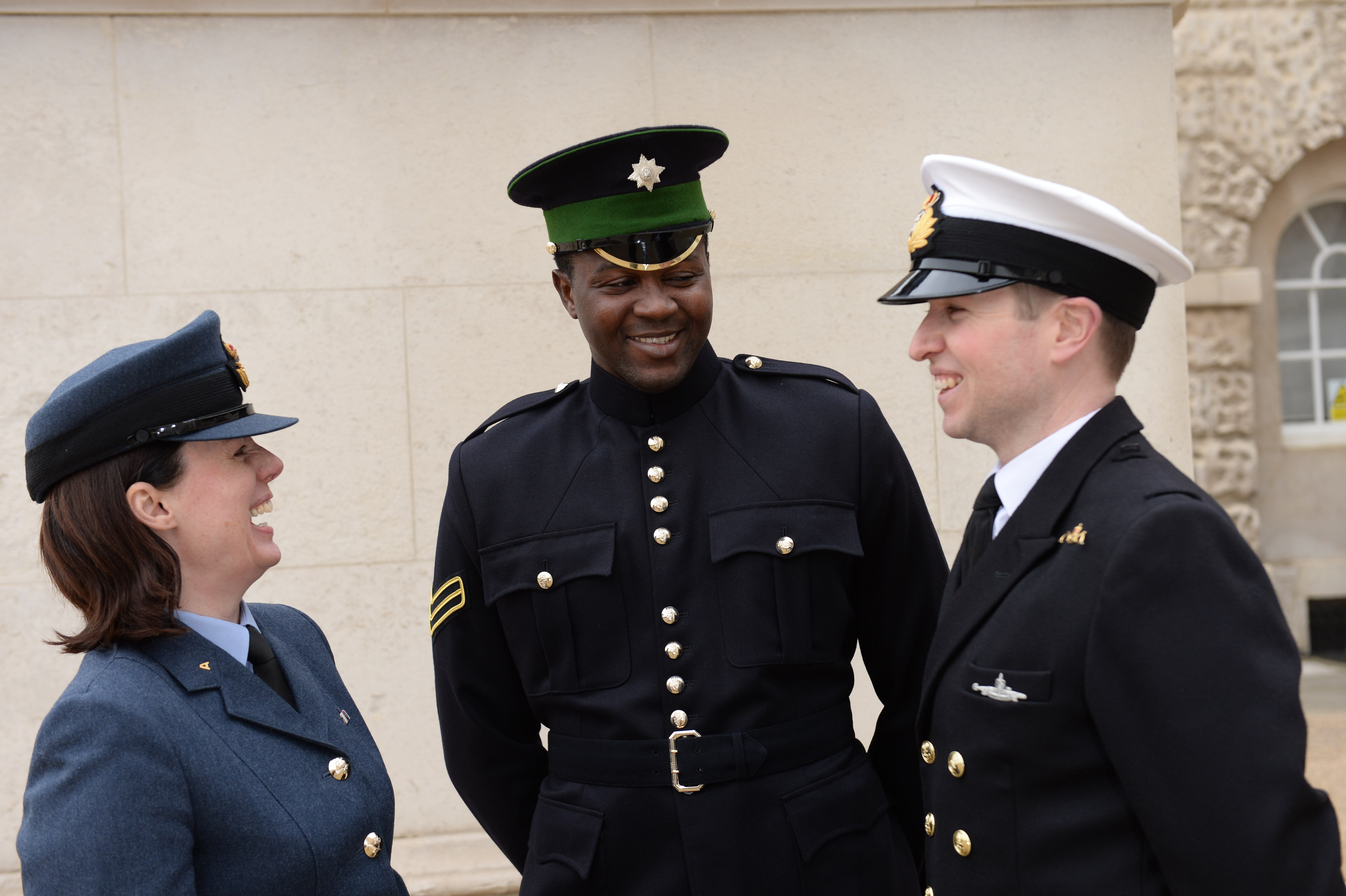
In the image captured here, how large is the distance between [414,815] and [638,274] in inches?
101

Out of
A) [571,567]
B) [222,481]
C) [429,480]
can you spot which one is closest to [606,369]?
[571,567]

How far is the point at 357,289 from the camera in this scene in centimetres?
389

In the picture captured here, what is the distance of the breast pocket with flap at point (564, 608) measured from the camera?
2.13m

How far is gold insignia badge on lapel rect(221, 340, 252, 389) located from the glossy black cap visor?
672mm

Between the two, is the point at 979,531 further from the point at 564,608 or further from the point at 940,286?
the point at 564,608

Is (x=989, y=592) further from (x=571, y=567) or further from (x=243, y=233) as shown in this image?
(x=243, y=233)

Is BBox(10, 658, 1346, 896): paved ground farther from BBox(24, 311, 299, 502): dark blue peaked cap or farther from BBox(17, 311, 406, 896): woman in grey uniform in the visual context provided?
BBox(24, 311, 299, 502): dark blue peaked cap

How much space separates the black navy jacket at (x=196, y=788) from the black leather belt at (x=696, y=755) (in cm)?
36

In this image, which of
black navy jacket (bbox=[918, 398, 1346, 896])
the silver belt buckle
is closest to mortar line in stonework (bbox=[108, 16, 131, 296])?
the silver belt buckle

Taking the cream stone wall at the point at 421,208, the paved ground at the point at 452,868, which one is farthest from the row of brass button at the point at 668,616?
the paved ground at the point at 452,868

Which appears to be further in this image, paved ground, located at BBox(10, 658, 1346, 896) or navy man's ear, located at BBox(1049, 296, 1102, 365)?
paved ground, located at BBox(10, 658, 1346, 896)

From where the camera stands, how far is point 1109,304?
1.65 meters

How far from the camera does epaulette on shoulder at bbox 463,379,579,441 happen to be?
2.42 meters

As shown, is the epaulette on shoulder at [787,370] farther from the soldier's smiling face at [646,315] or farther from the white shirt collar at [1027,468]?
the white shirt collar at [1027,468]
